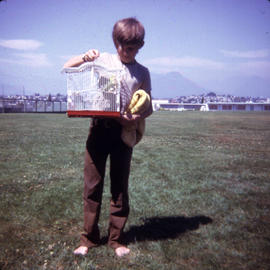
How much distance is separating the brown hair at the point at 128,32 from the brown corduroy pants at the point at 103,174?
679 mm

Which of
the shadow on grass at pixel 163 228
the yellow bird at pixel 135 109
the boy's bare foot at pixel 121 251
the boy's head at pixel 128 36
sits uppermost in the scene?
the boy's head at pixel 128 36

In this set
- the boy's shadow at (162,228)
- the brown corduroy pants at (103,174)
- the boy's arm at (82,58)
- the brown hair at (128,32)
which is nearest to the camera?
the brown hair at (128,32)

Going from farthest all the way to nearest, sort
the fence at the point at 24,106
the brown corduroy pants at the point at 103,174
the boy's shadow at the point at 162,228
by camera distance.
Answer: the fence at the point at 24,106 < the boy's shadow at the point at 162,228 < the brown corduroy pants at the point at 103,174

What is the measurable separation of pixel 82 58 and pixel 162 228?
2.09 m

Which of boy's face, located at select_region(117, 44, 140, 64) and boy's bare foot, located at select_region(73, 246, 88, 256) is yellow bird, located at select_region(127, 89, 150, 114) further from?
boy's bare foot, located at select_region(73, 246, 88, 256)

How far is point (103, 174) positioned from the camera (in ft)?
8.95

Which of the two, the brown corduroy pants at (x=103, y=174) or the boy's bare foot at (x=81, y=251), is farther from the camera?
the boy's bare foot at (x=81, y=251)

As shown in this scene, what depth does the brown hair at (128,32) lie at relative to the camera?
228 cm

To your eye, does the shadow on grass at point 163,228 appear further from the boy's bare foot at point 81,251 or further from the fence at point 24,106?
the fence at point 24,106

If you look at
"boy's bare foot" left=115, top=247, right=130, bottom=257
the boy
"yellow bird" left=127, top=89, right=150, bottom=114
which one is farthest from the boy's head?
"boy's bare foot" left=115, top=247, right=130, bottom=257

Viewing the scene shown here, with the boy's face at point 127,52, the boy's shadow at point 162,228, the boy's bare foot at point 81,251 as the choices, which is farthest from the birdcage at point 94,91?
the boy's shadow at point 162,228

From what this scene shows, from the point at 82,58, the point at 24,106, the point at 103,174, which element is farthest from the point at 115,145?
the point at 24,106

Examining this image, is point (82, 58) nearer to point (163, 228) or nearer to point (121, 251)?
point (121, 251)

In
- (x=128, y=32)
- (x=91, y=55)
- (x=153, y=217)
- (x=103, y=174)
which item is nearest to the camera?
(x=128, y=32)
